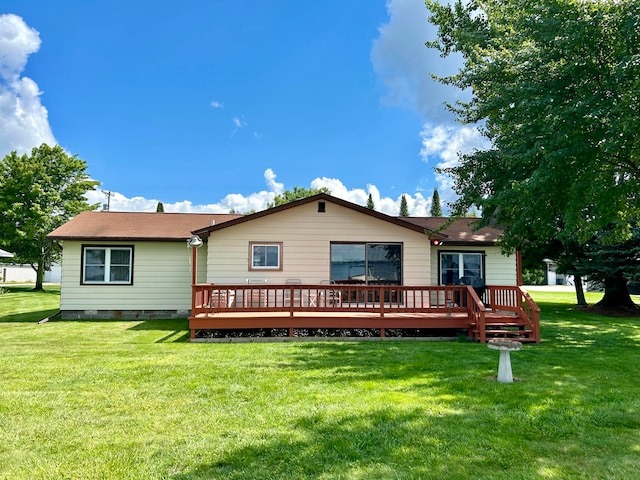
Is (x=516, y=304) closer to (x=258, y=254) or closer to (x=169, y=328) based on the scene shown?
(x=258, y=254)

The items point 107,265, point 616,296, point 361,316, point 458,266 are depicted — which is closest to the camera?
point 361,316

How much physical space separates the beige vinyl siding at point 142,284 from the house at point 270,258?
0.03 m

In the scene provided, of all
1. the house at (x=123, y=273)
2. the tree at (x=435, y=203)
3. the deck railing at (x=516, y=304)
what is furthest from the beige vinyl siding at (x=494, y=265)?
the tree at (x=435, y=203)

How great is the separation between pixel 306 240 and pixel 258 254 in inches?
54.7

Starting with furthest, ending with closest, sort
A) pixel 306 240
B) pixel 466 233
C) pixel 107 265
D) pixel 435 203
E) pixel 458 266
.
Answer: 1. pixel 435 203
2. pixel 466 233
3. pixel 458 266
4. pixel 107 265
5. pixel 306 240

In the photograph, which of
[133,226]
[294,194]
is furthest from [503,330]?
[294,194]

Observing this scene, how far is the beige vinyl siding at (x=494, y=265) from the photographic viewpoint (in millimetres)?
12312

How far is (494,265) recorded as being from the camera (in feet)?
40.8

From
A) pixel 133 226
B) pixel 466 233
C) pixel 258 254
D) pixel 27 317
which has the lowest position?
pixel 27 317

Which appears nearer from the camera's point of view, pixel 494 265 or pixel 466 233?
pixel 494 265

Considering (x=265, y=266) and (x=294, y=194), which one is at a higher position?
(x=294, y=194)

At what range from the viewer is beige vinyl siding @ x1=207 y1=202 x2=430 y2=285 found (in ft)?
35.5

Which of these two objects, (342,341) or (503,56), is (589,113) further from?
(342,341)

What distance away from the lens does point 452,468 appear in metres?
2.87
